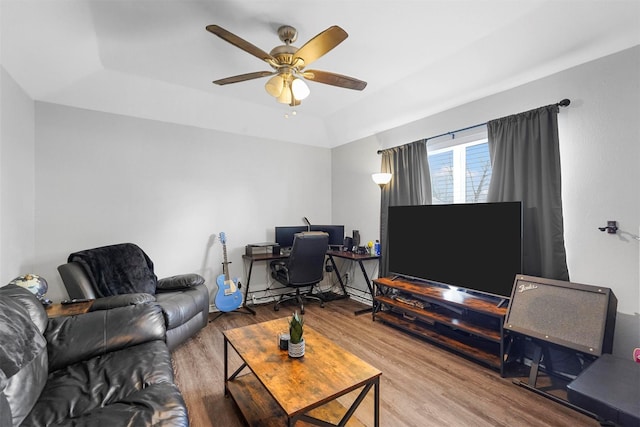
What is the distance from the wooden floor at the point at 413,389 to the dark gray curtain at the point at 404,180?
1157mm

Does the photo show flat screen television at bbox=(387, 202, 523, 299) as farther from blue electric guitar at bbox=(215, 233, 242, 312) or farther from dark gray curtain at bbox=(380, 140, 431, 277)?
blue electric guitar at bbox=(215, 233, 242, 312)

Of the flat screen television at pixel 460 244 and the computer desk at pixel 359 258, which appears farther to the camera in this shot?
the computer desk at pixel 359 258

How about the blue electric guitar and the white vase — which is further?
the blue electric guitar

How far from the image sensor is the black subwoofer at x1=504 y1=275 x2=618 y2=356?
188 centimetres

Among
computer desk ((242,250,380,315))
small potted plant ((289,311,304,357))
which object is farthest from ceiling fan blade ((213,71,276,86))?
computer desk ((242,250,380,315))

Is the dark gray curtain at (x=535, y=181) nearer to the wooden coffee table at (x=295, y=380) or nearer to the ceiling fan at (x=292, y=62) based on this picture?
the ceiling fan at (x=292, y=62)

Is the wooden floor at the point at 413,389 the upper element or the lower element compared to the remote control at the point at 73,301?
lower

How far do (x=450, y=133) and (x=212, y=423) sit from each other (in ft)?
10.8

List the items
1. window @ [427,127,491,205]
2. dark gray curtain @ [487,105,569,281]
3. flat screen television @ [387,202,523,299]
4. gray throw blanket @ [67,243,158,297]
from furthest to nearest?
→ window @ [427,127,491,205] → gray throw blanket @ [67,243,158,297] → flat screen television @ [387,202,523,299] → dark gray curtain @ [487,105,569,281]

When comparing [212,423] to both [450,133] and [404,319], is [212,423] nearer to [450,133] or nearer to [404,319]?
[404,319]

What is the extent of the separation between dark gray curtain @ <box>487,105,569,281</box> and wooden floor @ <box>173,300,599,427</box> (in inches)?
37.9

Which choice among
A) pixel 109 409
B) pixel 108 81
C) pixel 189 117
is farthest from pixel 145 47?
pixel 109 409

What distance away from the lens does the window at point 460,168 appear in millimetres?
2908

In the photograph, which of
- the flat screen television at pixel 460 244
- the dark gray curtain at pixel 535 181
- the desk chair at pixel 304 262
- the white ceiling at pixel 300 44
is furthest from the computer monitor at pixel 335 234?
the dark gray curtain at pixel 535 181
